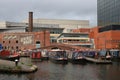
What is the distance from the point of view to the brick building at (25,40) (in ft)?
493

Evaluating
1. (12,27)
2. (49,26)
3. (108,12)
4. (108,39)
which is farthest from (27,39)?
(108,39)

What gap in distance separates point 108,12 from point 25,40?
38490mm

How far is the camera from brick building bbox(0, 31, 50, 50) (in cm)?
15038

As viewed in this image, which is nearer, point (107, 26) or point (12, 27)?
point (107, 26)

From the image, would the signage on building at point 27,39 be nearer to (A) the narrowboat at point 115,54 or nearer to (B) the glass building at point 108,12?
(B) the glass building at point 108,12

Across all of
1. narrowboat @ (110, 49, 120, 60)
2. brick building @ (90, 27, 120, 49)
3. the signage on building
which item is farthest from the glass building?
the signage on building

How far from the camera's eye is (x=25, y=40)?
499 ft

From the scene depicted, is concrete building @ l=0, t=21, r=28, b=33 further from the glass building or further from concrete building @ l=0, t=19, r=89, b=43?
the glass building

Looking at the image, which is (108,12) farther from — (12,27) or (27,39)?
(12,27)

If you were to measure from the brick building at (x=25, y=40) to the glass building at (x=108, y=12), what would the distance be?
2465cm

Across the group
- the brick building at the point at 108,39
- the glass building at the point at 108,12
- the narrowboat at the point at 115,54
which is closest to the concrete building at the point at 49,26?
the glass building at the point at 108,12

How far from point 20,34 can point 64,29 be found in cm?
3663

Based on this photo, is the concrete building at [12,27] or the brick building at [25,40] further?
the concrete building at [12,27]

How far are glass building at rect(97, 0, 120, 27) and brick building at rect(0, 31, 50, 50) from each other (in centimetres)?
2465
